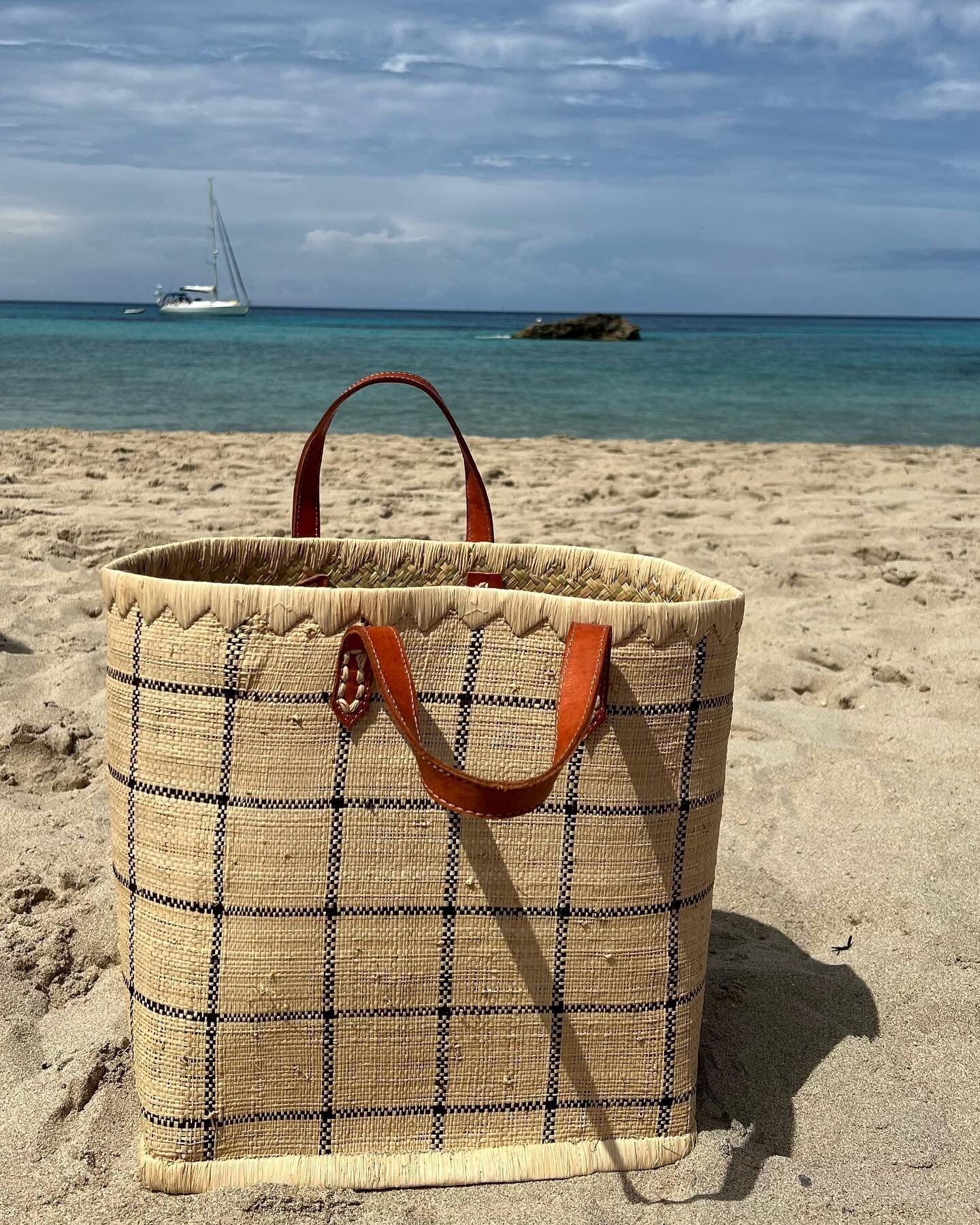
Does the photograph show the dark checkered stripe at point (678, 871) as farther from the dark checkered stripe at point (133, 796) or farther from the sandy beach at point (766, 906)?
the dark checkered stripe at point (133, 796)

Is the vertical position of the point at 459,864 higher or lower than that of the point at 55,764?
higher

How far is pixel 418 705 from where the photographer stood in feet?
3.91

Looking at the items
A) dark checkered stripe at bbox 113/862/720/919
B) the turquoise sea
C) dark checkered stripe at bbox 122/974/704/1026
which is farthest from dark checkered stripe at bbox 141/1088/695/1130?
the turquoise sea

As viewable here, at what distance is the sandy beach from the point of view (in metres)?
1.25

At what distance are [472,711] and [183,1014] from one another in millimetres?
474

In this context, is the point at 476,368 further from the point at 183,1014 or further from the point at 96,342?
the point at 183,1014

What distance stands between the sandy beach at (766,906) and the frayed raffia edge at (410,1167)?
17mm

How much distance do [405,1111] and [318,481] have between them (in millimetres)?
837

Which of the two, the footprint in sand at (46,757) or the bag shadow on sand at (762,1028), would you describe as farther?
the footprint in sand at (46,757)

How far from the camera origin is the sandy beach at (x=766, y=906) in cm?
125

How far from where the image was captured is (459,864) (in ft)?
4.00

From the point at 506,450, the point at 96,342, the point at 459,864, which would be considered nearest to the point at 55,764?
the point at 459,864

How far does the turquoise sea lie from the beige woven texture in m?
7.55

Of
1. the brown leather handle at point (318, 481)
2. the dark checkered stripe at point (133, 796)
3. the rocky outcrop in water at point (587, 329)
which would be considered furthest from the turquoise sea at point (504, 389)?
the dark checkered stripe at point (133, 796)
